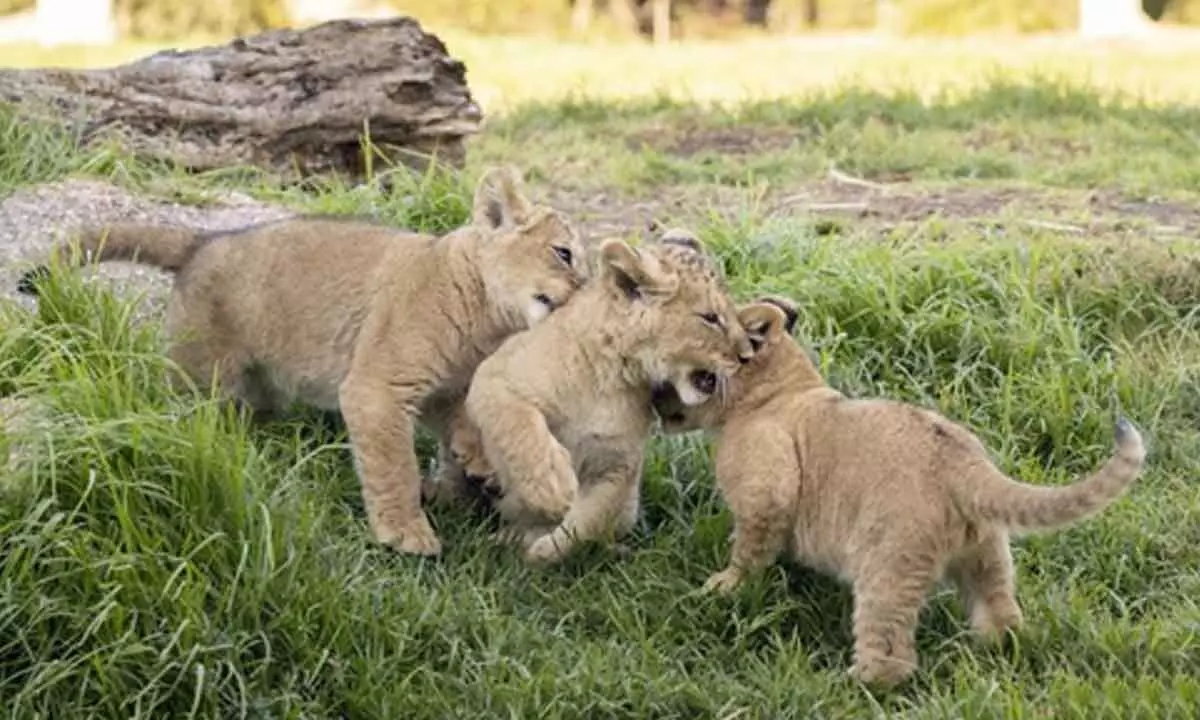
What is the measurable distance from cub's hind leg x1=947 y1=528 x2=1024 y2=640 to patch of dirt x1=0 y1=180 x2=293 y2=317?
3.05m

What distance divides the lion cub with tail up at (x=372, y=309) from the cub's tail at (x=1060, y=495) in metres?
1.51

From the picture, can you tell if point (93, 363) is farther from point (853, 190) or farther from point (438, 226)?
point (853, 190)

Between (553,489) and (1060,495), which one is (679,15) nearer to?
(553,489)

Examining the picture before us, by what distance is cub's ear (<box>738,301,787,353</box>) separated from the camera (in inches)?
244

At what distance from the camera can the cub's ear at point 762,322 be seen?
6.20 m

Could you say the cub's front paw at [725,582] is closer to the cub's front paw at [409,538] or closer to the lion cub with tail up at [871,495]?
the lion cub with tail up at [871,495]

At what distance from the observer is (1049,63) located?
15.4 m

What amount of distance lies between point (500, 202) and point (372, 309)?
530 millimetres

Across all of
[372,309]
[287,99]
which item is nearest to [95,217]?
[287,99]

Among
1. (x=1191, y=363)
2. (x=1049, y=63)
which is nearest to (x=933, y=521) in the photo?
(x=1191, y=363)

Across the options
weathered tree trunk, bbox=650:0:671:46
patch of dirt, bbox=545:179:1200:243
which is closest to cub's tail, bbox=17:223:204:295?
patch of dirt, bbox=545:179:1200:243

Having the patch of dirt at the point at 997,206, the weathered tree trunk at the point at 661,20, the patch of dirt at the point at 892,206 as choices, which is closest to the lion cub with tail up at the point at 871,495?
the patch of dirt at the point at 892,206

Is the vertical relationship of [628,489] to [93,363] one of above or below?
below

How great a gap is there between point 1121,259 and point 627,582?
2.99 meters
